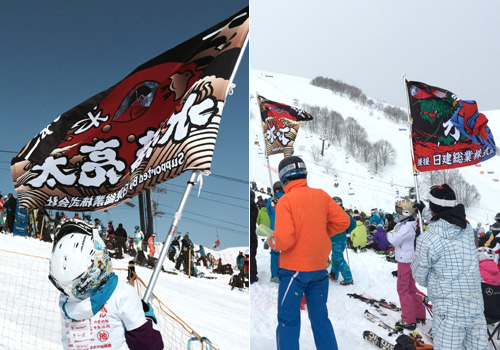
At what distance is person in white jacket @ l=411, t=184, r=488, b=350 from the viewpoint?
3320mm

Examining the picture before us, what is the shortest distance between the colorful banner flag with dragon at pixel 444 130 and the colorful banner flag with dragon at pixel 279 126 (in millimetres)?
3073

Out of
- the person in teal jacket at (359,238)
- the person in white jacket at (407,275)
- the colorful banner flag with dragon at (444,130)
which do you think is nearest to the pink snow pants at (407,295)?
the person in white jacket at (407,275)

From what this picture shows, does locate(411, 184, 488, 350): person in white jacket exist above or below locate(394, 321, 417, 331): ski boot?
above

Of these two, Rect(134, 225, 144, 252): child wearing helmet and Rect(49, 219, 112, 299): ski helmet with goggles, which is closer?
Rect(49, 219, 112, 299): ski helmet with goggles

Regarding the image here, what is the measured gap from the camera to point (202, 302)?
8.99 meters

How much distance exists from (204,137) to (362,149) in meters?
47.7

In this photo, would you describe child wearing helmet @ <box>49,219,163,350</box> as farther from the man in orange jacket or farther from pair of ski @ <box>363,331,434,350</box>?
pair of ski @ <box>363,331,434,350</box>

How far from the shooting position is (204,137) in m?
2.84

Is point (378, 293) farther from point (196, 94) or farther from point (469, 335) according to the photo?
point (196, 94)

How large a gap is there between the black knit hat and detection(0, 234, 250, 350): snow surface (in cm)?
393

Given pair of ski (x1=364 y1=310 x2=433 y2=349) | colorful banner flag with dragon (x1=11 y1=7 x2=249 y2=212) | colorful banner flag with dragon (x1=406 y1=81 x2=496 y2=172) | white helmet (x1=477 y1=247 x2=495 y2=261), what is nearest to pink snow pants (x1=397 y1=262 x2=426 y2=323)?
pair of ski (x1=364 y1=310 x2=433 y2=349)

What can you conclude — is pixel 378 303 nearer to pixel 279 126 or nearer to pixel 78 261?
pixel 279 126

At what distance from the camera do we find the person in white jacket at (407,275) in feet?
16.3

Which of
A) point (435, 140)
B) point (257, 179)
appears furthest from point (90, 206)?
point (257, 179)
